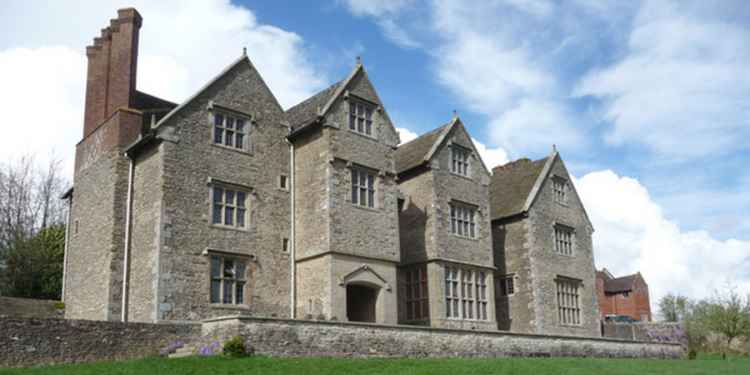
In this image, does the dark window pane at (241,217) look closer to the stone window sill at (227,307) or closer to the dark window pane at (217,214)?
the dark window pane at (217,214)

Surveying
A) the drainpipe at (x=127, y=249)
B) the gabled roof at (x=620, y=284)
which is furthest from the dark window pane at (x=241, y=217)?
the gabled roof at (x=620, y=284)

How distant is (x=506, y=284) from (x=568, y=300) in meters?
3.66

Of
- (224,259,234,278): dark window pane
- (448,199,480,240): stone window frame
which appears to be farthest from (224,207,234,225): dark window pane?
(448,199,480,240): stone window frame

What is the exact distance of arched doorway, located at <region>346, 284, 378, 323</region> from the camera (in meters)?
28.8

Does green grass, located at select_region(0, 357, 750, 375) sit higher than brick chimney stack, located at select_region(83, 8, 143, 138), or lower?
lower

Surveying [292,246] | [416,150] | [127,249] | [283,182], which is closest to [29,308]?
[127,249]

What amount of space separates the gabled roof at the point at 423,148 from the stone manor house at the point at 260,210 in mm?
134

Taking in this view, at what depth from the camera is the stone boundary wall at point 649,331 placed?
4091 centimetres

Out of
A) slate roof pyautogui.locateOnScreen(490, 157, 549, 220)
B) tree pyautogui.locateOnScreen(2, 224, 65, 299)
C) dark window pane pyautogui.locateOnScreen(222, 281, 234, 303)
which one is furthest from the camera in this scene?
tree pyautogui.locateOnScreen(2, 224, 65, 299)

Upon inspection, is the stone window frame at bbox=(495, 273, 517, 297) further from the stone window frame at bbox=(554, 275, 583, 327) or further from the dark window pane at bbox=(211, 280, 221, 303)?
the dark window pane at bbox=(211, 280, 221, 303)

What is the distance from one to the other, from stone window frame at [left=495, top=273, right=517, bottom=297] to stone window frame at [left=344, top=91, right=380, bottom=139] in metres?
12.4

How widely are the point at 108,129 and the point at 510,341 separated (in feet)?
58.4

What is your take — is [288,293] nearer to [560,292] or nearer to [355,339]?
[355,339]

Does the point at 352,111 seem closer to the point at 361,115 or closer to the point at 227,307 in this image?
the point at 361,115
